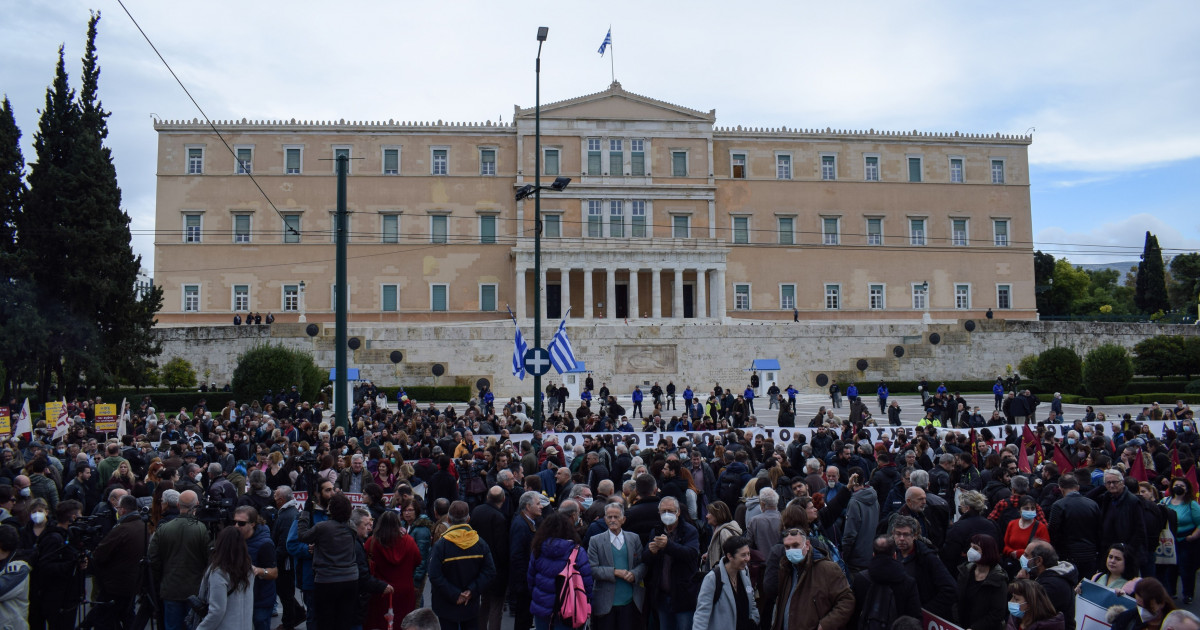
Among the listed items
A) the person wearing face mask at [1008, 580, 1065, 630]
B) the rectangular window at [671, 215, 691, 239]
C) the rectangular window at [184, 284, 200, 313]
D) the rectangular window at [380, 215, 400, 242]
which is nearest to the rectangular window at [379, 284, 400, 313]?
the rectangular window at [380, 215, 400, 242]

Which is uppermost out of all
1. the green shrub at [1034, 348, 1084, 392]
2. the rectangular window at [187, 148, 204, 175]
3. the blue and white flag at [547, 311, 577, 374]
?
the rectangular window at [187, 148, 204, 175]

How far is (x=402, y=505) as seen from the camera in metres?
8.46

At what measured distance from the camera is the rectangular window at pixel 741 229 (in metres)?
50.2

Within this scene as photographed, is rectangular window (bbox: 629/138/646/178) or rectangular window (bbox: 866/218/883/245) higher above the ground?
rectangular window (bbox: 629/138/646/178)

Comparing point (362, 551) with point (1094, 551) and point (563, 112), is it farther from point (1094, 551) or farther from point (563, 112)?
point (563, 112)

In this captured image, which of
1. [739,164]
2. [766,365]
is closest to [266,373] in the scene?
[766,365]

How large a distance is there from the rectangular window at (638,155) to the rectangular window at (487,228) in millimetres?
7940

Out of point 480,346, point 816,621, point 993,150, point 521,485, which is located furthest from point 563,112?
point 816,621

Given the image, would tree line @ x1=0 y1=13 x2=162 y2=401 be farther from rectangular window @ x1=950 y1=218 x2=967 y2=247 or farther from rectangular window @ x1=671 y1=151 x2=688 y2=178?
rectangular window @ x1=950 y1=218 x2=967 y2=247

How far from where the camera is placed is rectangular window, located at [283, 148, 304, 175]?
47.5 m

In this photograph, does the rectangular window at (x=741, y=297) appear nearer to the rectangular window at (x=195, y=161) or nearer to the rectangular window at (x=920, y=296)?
the rectangular window at (x=920, y=296)

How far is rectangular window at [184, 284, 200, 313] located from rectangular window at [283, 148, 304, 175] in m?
7.50

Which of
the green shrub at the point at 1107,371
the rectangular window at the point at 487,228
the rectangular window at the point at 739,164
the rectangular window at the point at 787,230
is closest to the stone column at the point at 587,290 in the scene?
the rectangular window at the point at 487,228

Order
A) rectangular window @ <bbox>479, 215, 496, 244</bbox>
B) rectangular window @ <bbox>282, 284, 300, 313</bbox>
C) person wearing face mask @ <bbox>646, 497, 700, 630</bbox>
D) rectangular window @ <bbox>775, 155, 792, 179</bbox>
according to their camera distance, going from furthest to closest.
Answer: rectangular window @ <bbox>775, 155, 792, 179</bbox> < rectangular window @ <bbox>479, 215, 496, 244</bbox> < rectangular window @ <bbox>282, 284, 300, 313</bbox> < person wearing face mask @ <bbox>646, 497, 700, 630</bbox>
